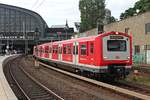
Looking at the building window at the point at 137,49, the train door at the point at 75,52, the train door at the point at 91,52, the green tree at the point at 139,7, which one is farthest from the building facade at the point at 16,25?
the train door at the point at 91,52

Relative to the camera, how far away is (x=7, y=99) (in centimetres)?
1363

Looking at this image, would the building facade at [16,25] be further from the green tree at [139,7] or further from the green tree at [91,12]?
the green tree at [139,7]

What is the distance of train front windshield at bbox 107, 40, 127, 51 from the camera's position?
69.3ft

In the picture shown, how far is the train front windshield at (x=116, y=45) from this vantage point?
69.3 ft

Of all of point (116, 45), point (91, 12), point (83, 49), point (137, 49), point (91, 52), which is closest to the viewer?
point (116, 45)

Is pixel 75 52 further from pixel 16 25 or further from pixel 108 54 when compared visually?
pixel 16 25

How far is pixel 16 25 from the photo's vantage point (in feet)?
425

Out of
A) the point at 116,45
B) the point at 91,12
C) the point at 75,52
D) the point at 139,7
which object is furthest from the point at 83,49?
the point at 91,12

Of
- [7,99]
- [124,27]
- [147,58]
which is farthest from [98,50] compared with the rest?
[124,27]

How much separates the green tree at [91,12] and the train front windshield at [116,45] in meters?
77.1

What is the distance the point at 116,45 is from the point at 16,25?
111011mm

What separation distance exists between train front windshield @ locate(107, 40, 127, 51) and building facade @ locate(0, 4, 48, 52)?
103 m

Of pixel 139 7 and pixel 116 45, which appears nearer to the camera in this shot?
pixel 116 45

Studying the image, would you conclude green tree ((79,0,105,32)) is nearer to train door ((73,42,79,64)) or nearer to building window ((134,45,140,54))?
building window ((134,45,140,54))
